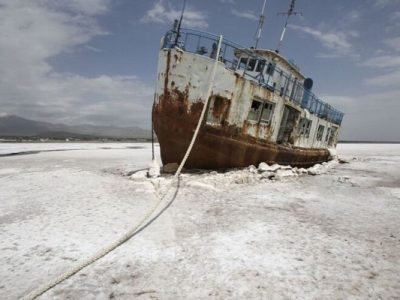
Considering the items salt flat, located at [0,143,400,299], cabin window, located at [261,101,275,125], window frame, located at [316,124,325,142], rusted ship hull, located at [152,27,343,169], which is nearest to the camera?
salt flat, located at [0,143,400,299]

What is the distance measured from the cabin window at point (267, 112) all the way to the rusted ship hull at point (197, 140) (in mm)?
834

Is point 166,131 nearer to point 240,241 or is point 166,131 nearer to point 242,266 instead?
point 240,241

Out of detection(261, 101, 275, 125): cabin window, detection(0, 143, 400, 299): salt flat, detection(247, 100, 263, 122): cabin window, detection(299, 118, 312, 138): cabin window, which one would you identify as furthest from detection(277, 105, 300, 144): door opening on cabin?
detection(0, 143, 400, 299): salt flat

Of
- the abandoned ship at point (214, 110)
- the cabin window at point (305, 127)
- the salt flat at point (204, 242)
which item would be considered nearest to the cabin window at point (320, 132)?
the cabin window at point (305, 127)

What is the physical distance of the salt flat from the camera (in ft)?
12.4

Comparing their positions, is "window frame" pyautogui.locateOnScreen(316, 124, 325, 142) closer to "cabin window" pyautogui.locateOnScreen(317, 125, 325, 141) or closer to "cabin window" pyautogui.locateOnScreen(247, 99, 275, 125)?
"cabin window" pyautogui.locateOnScreen(317, 125, 325, 141)

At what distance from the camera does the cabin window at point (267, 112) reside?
1164 cm

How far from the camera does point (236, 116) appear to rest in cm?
1062

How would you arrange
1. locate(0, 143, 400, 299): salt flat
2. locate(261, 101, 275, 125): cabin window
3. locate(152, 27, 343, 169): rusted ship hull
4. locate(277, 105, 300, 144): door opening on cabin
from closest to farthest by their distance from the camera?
1. locate(0, 143, 400, 299): salt flat
2. locate(152, 27, 343, 169): rusted ship hull
3. locate(261, 101, 275, 125): cabin window
4. locate(277, 105, 300, 144): door opening on cabin

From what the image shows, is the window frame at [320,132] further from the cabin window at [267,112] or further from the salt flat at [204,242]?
the salt flat at [204,242]

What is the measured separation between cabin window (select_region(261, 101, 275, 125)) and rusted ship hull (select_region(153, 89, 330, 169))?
834 millimetres

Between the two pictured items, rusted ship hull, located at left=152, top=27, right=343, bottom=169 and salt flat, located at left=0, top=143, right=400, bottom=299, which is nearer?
salt flat, located at left=0, top=143, right=400, bottom=299

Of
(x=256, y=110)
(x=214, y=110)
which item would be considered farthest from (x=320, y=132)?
(x=214, y=110)

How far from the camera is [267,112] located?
38.7 feet
